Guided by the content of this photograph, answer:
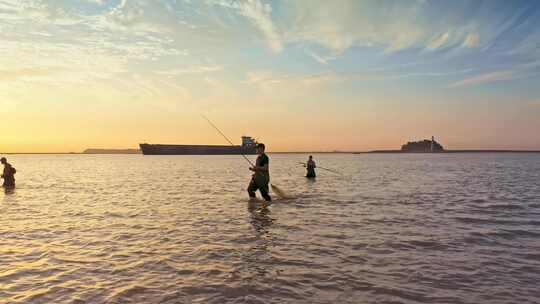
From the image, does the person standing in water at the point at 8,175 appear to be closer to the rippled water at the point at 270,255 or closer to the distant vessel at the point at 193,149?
the rippled water at the point at 270,255

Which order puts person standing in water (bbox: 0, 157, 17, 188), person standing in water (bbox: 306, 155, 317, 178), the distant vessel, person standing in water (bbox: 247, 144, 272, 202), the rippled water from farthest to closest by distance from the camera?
the distant vessel < person standing in water (bbox: 306, 155, 317, 178) < person standing in water (bbox: 0, 157, 17, 188) < person standing in water (bbox: 247, 144, 272, 202) < the rippled water

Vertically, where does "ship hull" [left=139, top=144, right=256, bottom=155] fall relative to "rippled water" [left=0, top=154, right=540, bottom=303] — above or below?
above

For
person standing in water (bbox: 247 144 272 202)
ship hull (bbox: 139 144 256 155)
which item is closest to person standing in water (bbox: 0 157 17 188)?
person standing in water (bbox: 247 144 272 202)

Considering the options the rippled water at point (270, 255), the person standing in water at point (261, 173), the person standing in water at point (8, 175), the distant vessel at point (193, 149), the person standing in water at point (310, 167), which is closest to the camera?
the rippled water at point (270, 255)

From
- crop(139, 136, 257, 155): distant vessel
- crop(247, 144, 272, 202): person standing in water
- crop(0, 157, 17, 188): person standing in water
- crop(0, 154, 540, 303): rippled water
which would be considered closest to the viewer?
crop(0, 154, 540, 303): rippled water

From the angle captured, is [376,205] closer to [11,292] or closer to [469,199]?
[469,199]

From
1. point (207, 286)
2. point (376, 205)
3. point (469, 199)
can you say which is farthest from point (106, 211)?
point (469, 199)

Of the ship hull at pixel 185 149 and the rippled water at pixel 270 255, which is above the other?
the ship hull at pixel 185 149

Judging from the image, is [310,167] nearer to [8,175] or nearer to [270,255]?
[8,175]

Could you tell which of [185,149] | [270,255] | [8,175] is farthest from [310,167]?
[185,149]

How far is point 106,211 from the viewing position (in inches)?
580

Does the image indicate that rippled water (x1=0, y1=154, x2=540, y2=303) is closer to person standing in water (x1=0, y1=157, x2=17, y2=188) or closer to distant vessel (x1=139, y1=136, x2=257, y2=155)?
person standing in water (x1=0, y1=157, x2=17, y2=188)

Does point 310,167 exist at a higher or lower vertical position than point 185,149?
lower

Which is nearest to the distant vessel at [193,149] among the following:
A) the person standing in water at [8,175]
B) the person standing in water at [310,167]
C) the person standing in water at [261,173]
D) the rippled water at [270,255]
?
the person standing in water at [310,167]
